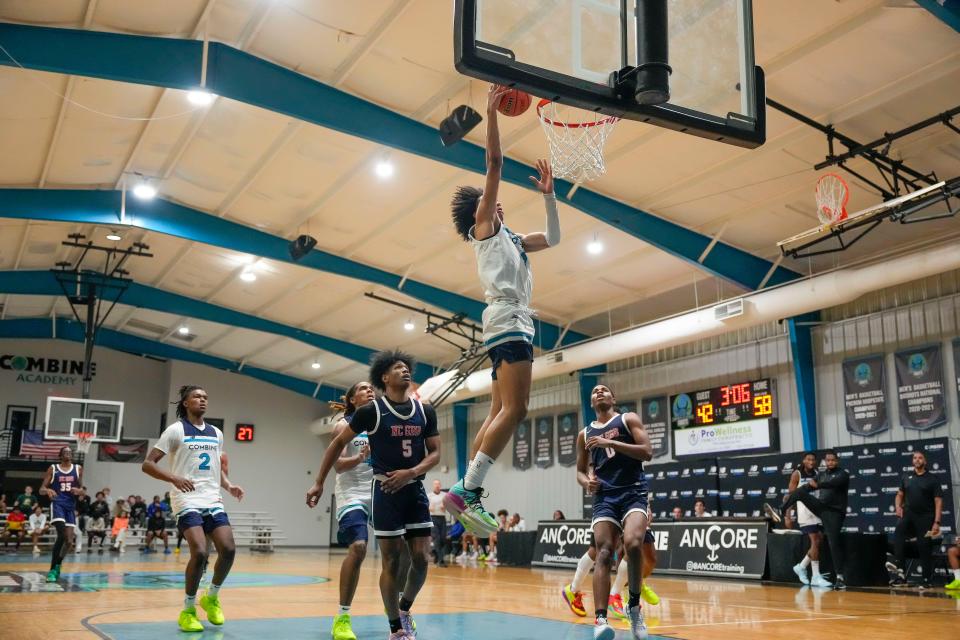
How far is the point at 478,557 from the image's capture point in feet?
72.7

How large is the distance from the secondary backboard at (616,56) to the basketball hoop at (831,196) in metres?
7.71

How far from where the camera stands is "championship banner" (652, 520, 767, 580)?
13.3 meters

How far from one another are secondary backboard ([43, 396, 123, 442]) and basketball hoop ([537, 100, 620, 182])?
15.2m

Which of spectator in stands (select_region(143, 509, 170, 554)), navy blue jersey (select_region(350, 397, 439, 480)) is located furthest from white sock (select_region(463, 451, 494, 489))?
spectator in stands (select_region(143, 509, 170, 554))

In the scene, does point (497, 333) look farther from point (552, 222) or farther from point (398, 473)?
point (398, 473)

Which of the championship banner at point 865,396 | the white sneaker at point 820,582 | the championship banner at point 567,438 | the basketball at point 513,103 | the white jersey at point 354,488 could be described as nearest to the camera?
the basketball at point 513,103

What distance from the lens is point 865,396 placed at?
1620 cm

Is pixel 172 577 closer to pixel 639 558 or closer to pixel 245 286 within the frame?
pixel 639 558

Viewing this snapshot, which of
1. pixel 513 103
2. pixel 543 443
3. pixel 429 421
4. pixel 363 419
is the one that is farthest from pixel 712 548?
pixel 513 103

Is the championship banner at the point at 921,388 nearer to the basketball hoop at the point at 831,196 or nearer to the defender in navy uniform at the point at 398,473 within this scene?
the basketball hoop at the point at 831,196

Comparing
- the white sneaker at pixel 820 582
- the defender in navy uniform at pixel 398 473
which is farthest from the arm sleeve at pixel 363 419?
the white sneaker at pixel 820 582

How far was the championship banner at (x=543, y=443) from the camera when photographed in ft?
79.0

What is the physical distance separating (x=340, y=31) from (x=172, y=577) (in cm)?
848

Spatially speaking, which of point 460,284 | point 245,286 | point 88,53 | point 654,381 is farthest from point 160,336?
point 88,53
